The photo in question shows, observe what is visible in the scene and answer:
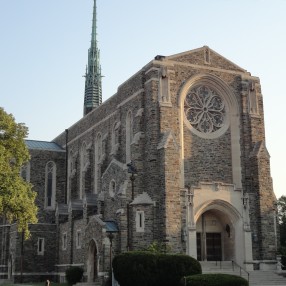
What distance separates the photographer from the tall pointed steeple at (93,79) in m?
63.6

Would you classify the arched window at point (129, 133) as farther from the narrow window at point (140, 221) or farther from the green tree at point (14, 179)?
the green tree at point (14, 179)

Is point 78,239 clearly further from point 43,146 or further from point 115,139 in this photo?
point 43,146

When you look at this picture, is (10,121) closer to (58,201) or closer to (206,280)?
(206,280)

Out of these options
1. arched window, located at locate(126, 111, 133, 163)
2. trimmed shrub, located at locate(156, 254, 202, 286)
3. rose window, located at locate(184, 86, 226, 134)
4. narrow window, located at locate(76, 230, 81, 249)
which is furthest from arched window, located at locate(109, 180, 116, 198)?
trimmed shrub, located at locate(156, 254, 202, 286)

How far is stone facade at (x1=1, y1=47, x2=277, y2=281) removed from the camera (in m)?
29.6

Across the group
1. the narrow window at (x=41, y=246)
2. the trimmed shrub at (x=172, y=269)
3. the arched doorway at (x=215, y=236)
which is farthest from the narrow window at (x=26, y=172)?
the trimmed shrub at (x=172, y=269)

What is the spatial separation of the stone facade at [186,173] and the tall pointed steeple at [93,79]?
26.5 meters

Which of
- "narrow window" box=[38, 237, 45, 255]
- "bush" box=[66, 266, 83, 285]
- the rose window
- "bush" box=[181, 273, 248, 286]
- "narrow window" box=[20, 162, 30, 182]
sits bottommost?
"bush" box=[66, 266, 83, 285]

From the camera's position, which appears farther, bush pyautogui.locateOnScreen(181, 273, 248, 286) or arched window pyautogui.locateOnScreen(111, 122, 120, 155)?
arched window pyautogui.locateOnScreen(111, 122, 120, 155)

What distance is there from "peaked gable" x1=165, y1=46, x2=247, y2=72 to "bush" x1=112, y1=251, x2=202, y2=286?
13.7 m

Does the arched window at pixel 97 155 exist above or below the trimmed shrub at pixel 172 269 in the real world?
above

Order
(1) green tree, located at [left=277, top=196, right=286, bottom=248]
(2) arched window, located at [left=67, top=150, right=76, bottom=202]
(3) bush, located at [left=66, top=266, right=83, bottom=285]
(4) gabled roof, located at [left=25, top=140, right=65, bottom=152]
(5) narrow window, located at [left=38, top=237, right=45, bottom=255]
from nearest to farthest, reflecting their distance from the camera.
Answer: (3) bush, located at [left=66, top=266, right=83, bottom=285], (5) narrow window, located at [left=38, top=237, right=45, bottom=255], (1) green tree, located at [left=277, top=196, right=286, bottom=248], (2) arched window, located at [left=67, top=150, right=76, bottom=202], (4) gabled roof, located at [left=25, top=140, right=65, bottom=152]

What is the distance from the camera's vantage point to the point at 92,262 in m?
31.1

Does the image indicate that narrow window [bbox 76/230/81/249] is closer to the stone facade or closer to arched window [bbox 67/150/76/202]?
the stone facade
